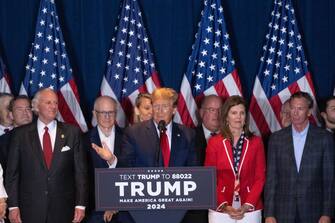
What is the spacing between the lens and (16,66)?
7.14 meters

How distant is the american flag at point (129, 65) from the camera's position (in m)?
6.84

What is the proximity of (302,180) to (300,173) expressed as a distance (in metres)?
0.05

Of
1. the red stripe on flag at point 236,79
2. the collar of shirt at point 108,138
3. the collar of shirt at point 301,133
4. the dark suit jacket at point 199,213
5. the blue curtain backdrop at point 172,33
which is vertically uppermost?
the blue curtain backdrop at point 172,33

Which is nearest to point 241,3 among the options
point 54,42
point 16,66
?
point 54,42

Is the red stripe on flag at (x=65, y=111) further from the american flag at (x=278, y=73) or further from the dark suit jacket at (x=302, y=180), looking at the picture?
the dark suit jacket at (x=302, y=180)

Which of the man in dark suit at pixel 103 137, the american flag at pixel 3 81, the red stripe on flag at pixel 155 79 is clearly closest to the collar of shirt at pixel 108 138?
the man in dark suit at pixel 103 137

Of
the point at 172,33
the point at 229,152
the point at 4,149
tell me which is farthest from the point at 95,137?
the point at 172,33

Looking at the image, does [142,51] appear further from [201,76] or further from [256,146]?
[256,146]

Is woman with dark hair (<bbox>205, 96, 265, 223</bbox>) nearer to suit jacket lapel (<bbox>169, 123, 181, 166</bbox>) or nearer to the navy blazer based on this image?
suit jacket lapel (<bbox>169, 123, 181, 166</bbox>)

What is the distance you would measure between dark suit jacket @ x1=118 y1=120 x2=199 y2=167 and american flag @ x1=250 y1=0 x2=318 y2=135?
7.20 feet

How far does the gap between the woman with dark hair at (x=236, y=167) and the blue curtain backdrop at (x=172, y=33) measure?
7.48ft

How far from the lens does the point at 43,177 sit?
199 inches

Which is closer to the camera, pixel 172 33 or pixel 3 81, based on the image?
pixel 3 81

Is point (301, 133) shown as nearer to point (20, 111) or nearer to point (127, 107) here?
point (127, 107)
